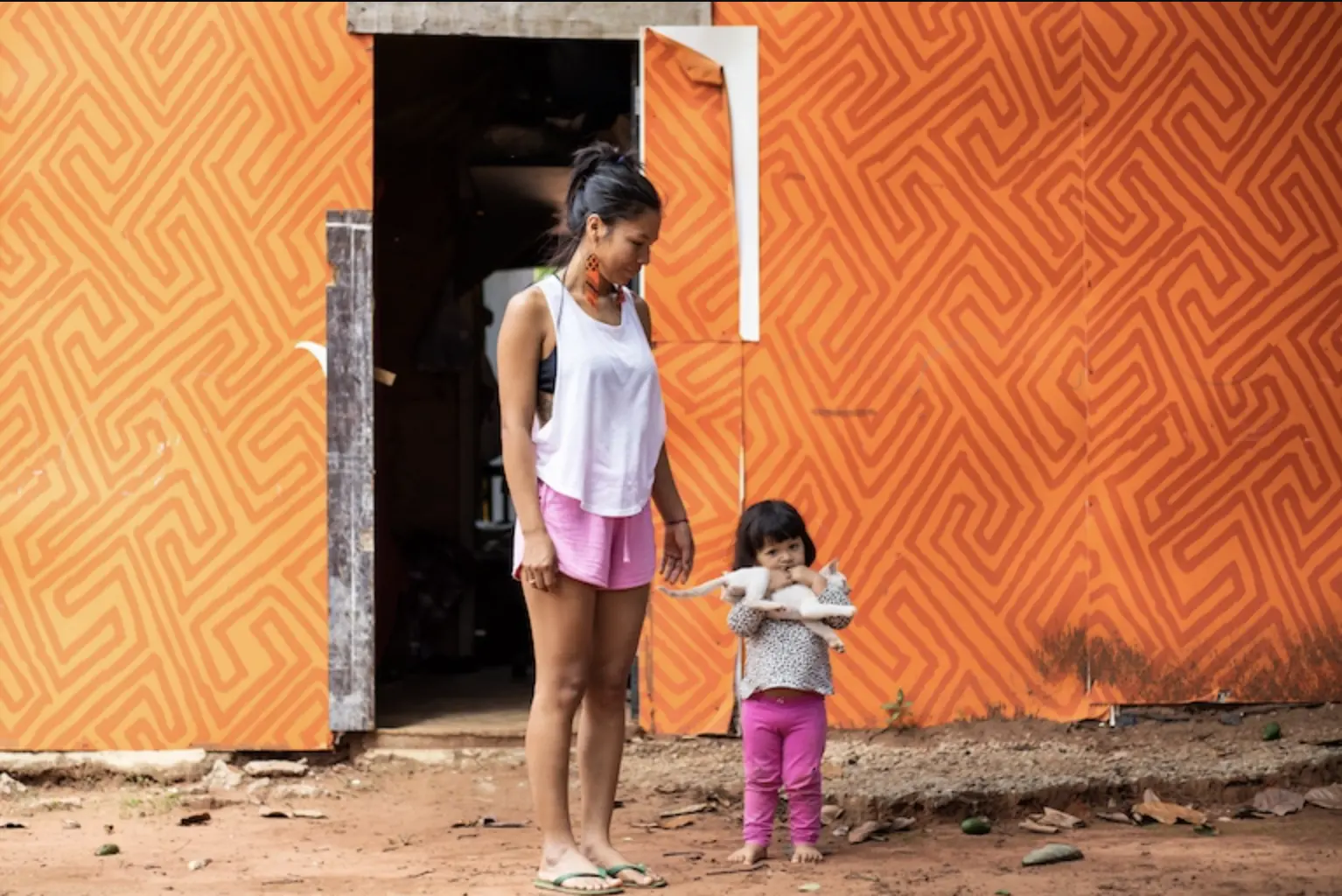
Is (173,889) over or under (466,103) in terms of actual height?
under

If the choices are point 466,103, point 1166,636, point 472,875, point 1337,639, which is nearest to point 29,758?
point 472,875

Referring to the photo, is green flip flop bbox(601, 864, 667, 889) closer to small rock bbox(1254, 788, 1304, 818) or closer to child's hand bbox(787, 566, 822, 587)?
child's hand bbox(787, 566, 822, 587)

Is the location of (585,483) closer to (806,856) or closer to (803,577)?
(803,577)

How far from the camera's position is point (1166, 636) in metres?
6.11

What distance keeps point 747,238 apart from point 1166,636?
6.88ft

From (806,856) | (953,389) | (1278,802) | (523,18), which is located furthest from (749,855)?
(523,18)

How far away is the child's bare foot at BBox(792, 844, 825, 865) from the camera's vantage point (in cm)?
451

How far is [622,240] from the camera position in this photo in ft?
13.2

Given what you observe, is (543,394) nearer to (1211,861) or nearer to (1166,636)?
(1211,861)

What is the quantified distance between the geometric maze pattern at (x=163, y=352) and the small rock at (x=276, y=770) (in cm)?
8

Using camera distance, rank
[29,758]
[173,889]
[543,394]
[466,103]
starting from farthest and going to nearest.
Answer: [466,103]
[29,758]
[173,889]
[543,394]

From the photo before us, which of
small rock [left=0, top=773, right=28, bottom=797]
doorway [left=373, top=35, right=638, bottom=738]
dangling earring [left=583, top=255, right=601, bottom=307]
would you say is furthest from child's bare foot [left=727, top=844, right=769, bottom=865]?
small rock [left=0, top=773, right=28, bottom=797]

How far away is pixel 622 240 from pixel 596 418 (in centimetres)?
43

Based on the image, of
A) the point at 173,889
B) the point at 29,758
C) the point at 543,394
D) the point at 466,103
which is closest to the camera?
the point at 543,394
